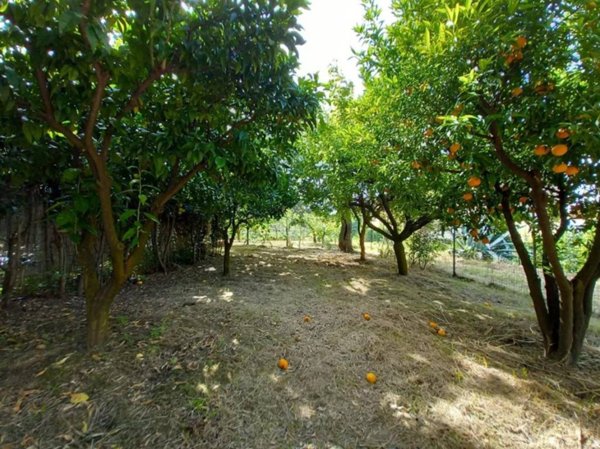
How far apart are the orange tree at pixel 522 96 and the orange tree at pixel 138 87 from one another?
0.97 m

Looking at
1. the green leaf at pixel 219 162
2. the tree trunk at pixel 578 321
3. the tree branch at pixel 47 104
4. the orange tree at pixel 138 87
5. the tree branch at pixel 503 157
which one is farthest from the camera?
the tree trunk at pixel 578 321

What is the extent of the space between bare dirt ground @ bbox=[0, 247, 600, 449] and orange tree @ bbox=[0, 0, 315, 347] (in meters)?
0.49

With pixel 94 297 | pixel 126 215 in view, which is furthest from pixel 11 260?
pixel 126 215

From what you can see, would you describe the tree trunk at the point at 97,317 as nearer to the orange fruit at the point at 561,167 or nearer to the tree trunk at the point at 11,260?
the tree trunk at the point at 11,260

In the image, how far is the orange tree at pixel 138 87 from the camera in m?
1.36

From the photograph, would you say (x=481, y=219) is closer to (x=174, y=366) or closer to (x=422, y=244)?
(x=174, y=366)

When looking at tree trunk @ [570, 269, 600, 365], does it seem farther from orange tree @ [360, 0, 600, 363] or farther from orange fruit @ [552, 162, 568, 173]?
orange fruit @ [552, 162, 568, 173]

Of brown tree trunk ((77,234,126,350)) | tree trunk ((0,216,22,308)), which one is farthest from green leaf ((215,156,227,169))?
tree trunk ((0,216,22,308))

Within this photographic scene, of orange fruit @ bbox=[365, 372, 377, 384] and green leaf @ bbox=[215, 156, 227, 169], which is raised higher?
green leaf @ bbox=[215, 156, 227, 169]

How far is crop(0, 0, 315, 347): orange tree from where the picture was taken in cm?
136

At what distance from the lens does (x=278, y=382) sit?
83.1 inches

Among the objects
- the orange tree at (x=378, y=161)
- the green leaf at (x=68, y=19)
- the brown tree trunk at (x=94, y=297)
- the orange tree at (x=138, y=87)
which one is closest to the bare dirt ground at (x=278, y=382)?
the brown tree trunk at (x=94, y=297)

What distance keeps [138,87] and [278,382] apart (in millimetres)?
2199

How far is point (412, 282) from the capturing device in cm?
554
